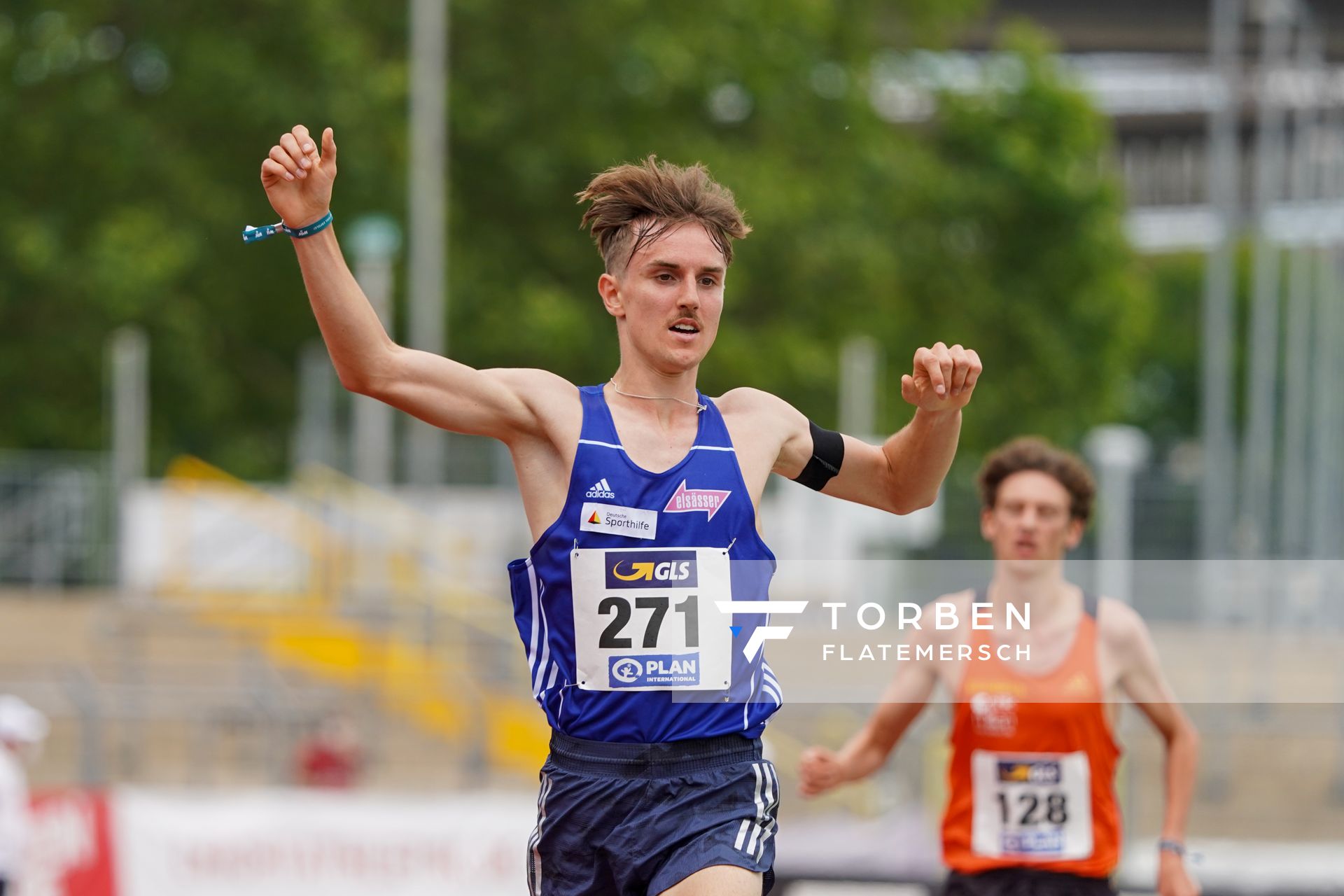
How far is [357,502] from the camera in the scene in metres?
19.2

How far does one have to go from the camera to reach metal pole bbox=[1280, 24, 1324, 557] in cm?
2016

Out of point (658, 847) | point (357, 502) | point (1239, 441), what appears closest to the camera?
point (658, 847)

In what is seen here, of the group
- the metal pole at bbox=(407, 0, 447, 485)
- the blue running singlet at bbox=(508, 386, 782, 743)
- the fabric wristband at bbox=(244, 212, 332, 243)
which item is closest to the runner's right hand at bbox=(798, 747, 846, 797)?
the blue running singlet at bbox=(508, 386, 782, 743)

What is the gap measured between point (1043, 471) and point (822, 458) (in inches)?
66.1

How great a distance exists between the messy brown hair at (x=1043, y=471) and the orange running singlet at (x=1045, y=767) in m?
0.49

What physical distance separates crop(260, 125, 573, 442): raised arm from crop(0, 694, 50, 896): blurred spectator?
6356 mm

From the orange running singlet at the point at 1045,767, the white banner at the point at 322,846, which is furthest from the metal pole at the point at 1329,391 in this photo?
the orange running singlet at the point at 1045,767

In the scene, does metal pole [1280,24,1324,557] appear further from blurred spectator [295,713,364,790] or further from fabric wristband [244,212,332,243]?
fabric wristband [244,212,332,243]

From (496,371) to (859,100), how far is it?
2530 cm

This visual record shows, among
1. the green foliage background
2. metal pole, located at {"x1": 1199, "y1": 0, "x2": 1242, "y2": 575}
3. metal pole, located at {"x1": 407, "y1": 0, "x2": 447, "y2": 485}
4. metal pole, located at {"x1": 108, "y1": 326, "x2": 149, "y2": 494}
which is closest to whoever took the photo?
metal pole, located at {"x1": 1199, "y1": 0, "x2": 1242, "y2": 575}

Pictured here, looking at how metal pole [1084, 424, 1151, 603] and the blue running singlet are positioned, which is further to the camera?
metal pole [1084, 424, 1151, 603]

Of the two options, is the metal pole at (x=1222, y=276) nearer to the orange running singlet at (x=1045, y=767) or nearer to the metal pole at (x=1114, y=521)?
the metal pole at (x=1114, y=521)

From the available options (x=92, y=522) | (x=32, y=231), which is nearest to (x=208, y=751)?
(x=92, y=522)

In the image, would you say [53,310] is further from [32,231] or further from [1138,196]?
[1138,196]
